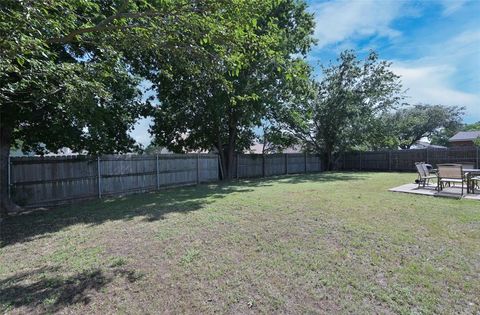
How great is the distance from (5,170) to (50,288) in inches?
248

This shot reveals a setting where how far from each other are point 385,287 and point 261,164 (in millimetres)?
15499

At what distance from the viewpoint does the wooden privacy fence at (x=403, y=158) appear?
18.5 m

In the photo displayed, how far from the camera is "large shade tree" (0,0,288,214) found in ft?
11.2

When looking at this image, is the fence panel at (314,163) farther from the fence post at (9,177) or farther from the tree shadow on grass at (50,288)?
the tree shadow on grass at (50,288)

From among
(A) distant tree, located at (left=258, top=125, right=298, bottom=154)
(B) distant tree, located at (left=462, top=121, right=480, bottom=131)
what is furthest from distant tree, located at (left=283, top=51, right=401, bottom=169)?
(B) distant tree, located at (left=462, top=121, right=480, bottom=131)

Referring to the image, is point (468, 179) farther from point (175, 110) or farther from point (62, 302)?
point (175, 110)

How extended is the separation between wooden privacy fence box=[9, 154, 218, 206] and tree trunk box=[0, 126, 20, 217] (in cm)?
25

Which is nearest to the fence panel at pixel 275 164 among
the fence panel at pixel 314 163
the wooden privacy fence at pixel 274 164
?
the wooden privacy fence at pixel 274 164

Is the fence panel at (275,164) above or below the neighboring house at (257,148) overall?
below

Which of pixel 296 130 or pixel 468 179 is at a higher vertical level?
pixel 296 130

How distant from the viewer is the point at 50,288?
3.35 meters

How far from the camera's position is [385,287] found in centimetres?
313

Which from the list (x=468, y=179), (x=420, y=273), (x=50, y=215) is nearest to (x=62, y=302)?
(x=420, y=273)

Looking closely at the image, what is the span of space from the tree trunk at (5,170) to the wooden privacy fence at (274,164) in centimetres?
1098
